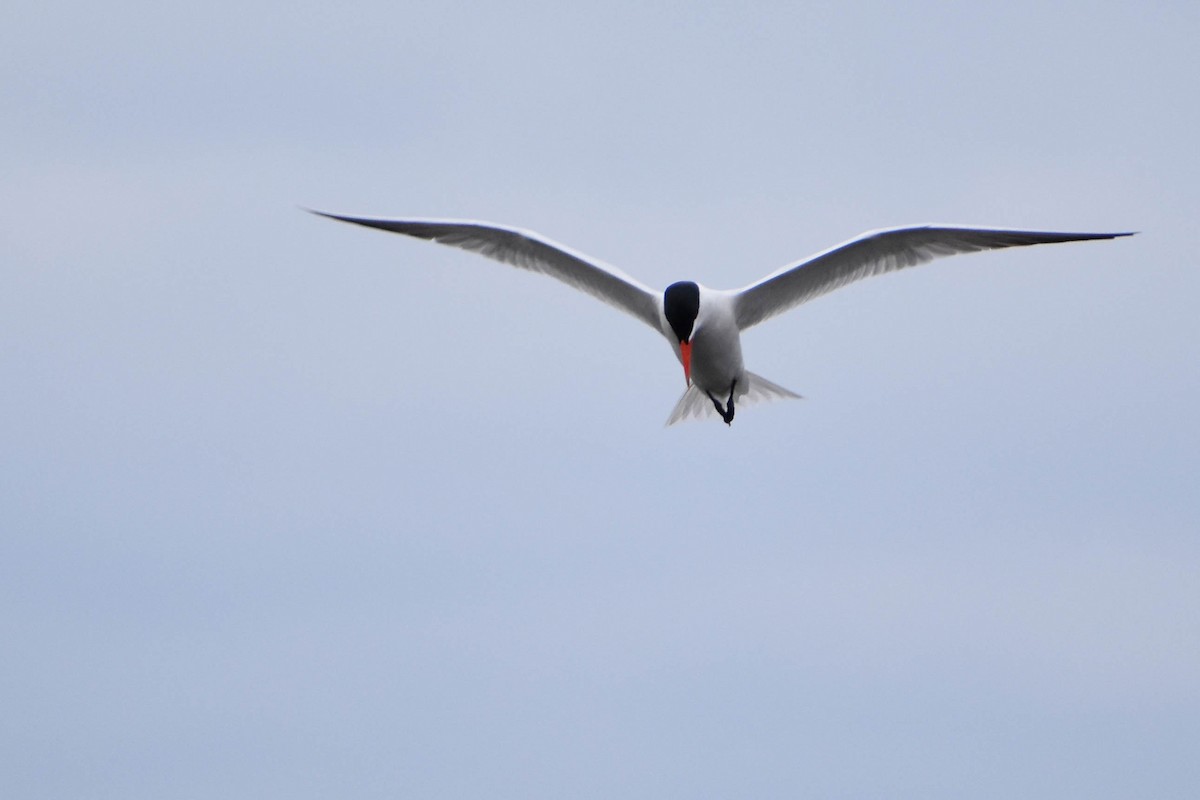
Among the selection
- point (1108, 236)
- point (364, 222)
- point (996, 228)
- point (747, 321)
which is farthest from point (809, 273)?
point (364, 222)

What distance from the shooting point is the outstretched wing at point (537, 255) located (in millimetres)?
15031

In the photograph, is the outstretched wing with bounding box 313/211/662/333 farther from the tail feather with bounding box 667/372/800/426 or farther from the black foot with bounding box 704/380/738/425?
the tail feather with bounding box 667/372/800/426

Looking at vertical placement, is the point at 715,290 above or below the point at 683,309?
above

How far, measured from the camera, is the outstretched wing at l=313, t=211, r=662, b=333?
49.3 feet

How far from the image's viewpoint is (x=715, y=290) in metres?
14.9

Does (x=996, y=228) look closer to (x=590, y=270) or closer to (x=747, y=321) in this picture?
(x=747, y=321)

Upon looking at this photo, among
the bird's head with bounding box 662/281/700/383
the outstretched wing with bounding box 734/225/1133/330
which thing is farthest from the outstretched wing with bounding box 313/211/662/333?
the outstretched wing with bounding box 734/225/1133/330

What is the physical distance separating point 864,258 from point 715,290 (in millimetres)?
1413

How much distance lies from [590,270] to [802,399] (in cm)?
277

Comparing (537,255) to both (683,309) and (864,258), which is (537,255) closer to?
(683,309)

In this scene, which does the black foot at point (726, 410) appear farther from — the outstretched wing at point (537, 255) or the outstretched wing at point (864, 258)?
the outstretched wing at point (537, 255)

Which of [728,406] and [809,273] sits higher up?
[809,273]

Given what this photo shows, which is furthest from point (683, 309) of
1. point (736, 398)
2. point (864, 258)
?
point (736, 398)

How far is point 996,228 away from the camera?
46.5ft
